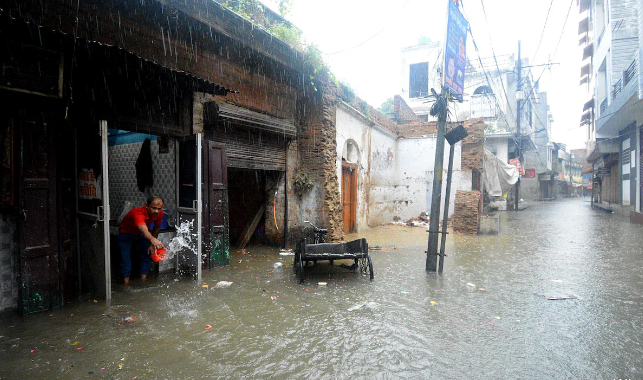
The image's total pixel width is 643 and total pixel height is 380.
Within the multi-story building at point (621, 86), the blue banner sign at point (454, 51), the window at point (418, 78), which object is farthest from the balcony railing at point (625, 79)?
the window at point (418, 78)

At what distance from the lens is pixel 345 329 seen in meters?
4.14

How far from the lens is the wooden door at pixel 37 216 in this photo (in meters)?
4.15

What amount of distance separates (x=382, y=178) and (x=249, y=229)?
755cm

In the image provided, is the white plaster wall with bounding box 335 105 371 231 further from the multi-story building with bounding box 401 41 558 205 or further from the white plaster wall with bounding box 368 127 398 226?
the multi-story building with bounding box 401 41 558 205

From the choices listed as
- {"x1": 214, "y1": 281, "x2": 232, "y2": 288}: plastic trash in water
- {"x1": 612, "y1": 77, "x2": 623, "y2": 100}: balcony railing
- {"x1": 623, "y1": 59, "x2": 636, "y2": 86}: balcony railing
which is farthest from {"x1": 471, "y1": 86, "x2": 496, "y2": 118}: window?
{"x1": 214, "y1": 281, "x2": 232, "y2": 288}: plastic trash in water

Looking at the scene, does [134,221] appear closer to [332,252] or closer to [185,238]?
[185,238]

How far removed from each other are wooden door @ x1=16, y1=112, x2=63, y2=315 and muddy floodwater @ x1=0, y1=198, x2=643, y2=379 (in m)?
0.28

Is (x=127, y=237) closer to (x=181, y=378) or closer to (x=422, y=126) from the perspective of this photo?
(x=181, y=378)

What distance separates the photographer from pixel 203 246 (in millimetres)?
6574

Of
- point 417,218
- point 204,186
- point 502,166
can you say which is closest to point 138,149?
point 204,186

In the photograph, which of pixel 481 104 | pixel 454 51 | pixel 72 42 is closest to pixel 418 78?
pixel 481 104

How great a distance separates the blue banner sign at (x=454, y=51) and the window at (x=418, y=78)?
19.9 m

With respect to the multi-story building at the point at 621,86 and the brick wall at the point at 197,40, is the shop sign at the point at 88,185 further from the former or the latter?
the multi-story building at the point at 621,86

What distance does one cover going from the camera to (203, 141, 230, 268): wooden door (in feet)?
21.5
